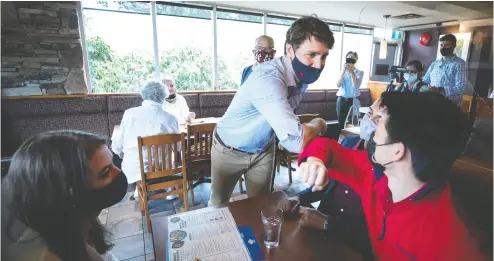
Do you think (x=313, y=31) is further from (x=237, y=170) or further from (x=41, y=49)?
(x=41, y=49)

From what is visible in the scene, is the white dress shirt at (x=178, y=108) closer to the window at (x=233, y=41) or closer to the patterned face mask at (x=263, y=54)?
the patterned face mask at (x=263, y=54)

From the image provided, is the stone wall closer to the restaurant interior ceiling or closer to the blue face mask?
the restaurant interior ceiling

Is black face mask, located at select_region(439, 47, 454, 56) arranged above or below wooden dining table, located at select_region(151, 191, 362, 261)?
above

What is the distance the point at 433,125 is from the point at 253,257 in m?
0.69

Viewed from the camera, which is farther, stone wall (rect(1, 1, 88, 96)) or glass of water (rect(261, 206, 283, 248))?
stone wall (rect(1, 1, 88, 96))

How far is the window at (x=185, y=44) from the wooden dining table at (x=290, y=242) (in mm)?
3750

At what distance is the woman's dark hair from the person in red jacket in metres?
0.69

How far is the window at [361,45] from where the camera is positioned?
6.17 m

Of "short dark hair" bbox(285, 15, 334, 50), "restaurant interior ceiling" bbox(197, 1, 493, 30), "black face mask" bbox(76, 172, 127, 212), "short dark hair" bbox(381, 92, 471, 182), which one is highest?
"restaurant interior ceiling" bbox(197, 1, 493, 30)

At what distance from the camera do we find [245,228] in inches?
41.1

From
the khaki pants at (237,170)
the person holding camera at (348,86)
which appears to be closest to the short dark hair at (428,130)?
the khaki pants at (237,170)

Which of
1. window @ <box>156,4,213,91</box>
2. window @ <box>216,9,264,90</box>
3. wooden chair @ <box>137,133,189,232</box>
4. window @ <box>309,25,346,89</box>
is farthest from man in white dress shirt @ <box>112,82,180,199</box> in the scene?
window @ <box>309,25,346,89</box>

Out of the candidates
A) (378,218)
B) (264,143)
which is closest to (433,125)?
(378,218)

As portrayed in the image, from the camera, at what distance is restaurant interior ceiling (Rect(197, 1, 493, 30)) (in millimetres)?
4297
